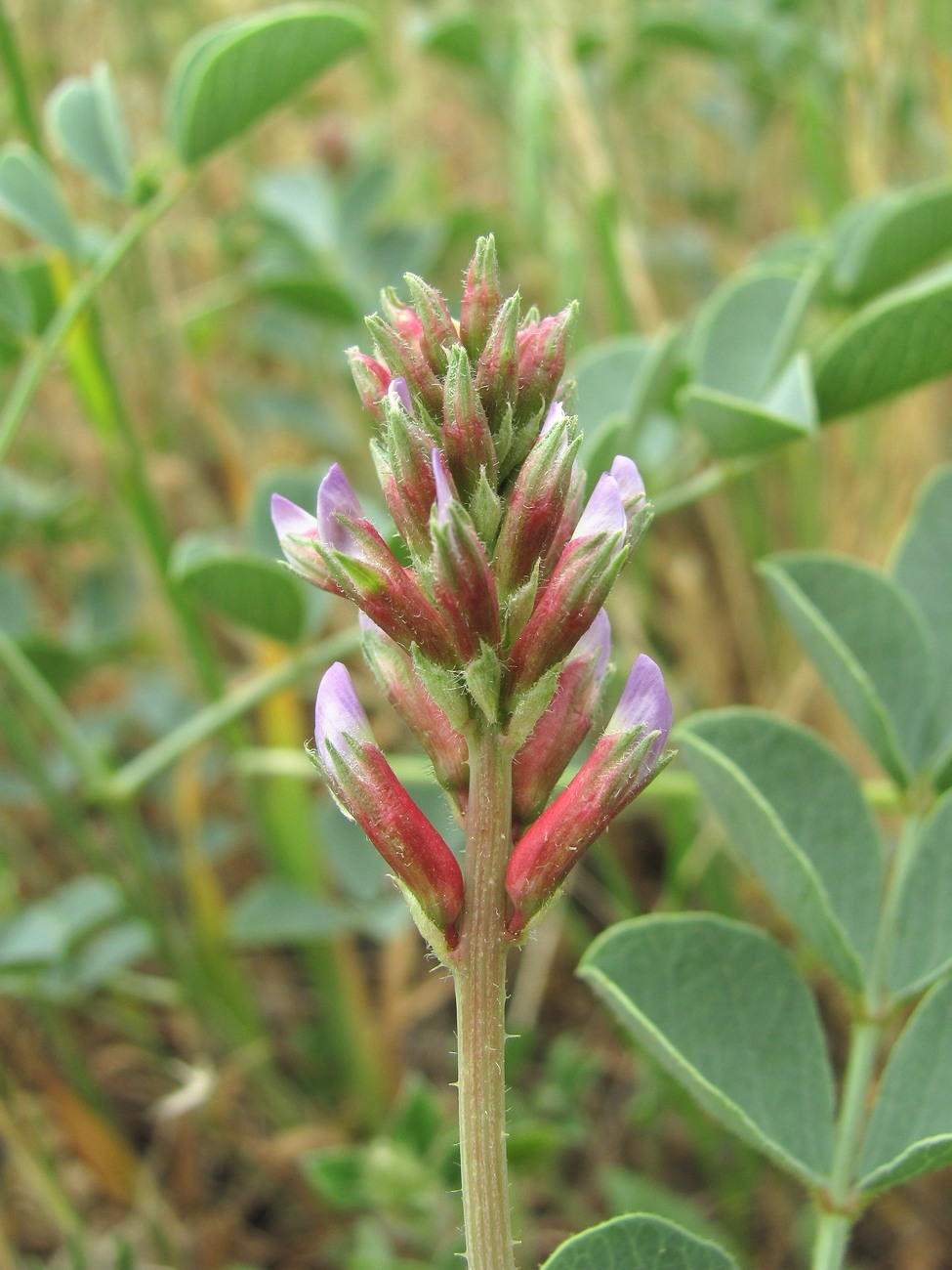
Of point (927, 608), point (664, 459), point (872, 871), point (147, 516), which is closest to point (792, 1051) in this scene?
point (872, 871)

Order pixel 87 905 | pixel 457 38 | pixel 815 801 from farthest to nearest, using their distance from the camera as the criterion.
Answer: pixel 457 38 → pixel 87 905 → pixel 815 801

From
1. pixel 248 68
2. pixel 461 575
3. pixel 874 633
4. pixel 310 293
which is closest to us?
pixel 461 575

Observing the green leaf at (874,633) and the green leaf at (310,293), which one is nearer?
the green leaf at (874,633)

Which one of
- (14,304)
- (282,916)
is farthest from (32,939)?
(14,304)

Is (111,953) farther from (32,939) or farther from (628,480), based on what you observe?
(628,480)

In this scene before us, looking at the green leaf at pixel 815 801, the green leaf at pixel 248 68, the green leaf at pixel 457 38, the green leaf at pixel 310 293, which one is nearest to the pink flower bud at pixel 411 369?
the green leaf at pixel 815 801

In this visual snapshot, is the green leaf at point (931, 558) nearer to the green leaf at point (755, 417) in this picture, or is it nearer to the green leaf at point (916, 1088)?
the green leaf at point (755, 417)

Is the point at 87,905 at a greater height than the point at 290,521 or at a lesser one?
lesser
